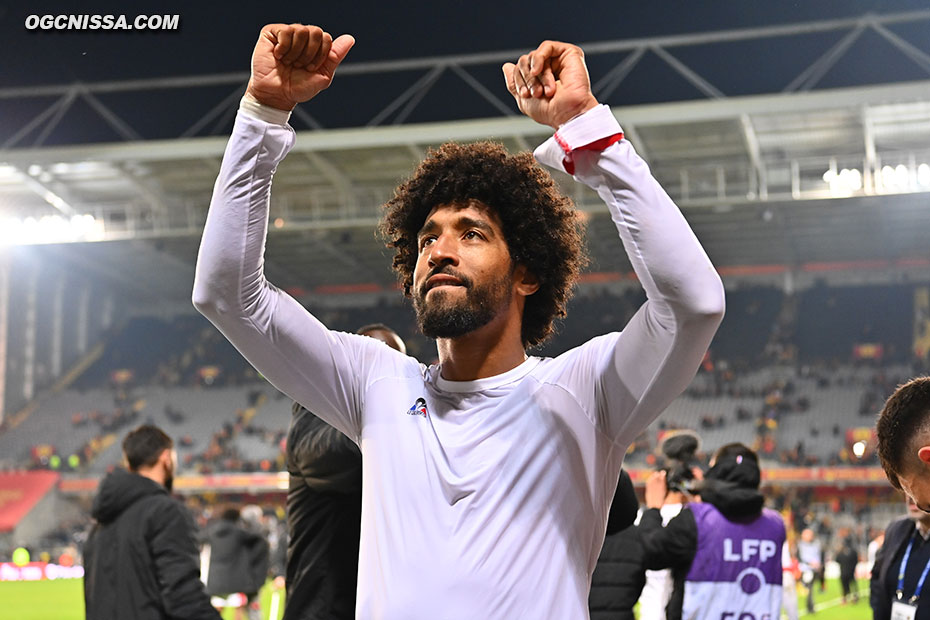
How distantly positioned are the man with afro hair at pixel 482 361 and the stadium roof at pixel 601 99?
1901 cm

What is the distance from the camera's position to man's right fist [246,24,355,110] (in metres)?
2.30

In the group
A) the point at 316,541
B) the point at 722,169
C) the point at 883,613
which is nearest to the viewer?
the point at 316,541

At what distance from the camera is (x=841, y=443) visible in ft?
99.5

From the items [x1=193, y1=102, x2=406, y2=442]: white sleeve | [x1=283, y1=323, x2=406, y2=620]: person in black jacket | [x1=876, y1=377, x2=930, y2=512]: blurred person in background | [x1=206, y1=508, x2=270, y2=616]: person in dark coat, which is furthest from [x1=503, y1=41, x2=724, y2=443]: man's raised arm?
[x1=206, y1=508, x2=270, y2=616]: person in dark coat

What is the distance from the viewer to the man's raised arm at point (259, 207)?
2.29 m

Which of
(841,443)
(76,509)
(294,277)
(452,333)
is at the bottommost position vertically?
(76,509)

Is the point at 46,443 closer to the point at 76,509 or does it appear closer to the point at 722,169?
the point at 76,509

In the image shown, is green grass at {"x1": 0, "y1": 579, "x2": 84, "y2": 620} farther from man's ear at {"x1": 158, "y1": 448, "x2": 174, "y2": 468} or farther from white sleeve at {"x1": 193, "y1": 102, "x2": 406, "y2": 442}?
white sleeve at {"x1": 193, "y1": 102, "x2": 406, "y2": 442}

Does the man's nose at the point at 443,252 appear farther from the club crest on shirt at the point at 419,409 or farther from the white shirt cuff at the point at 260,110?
the white shirt cuff at the point at 260,110

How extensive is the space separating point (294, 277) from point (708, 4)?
1978cm

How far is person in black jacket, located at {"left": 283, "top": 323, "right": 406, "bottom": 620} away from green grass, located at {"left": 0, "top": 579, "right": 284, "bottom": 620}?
31.3ft

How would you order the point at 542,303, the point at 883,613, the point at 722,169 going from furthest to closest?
the point at 722,169
the point at 883,613
the point at 542,303

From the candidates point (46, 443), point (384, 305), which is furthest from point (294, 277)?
point (46, 443)

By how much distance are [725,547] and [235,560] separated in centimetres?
690
